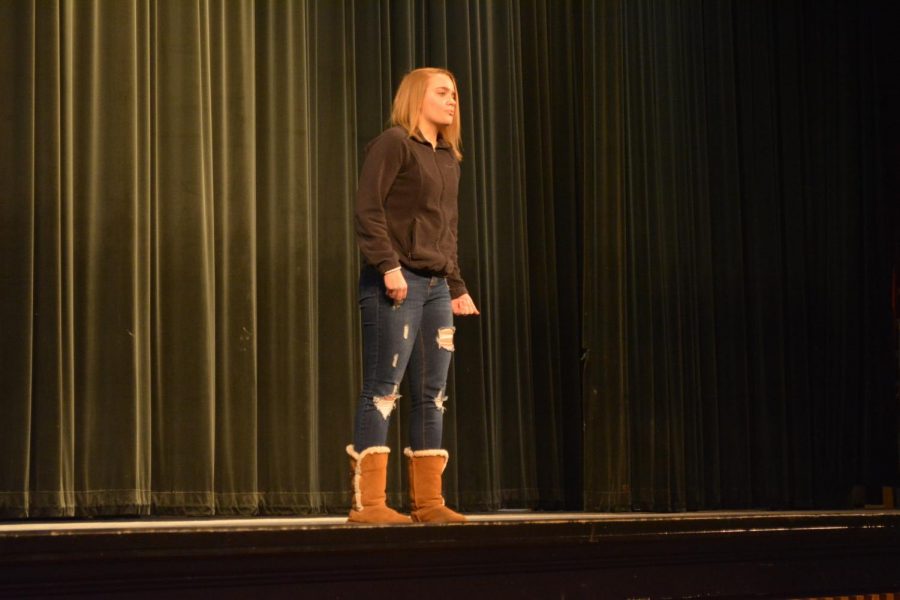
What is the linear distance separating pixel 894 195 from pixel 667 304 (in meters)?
1.44

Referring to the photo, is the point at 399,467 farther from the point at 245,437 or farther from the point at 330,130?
the point at 330,130

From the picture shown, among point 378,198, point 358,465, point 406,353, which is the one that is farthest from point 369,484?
point 378,198

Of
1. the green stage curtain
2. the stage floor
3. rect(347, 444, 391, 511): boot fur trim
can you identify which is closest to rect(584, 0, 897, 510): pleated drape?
the green stage curtain

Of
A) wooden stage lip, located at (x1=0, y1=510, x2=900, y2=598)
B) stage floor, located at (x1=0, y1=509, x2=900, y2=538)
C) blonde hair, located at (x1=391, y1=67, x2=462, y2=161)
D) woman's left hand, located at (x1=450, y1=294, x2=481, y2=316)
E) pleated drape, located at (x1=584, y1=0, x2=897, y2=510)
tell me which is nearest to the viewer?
wooden stage lip, located at (x1=0, y1=510, x2=900, y2=598)

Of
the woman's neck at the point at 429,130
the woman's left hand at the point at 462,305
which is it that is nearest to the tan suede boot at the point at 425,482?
the woman's left hand at the point at 462,305

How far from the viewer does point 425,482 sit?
9.84 ft

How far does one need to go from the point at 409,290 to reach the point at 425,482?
479 millimetres

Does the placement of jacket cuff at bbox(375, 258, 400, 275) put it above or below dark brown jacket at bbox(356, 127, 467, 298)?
below

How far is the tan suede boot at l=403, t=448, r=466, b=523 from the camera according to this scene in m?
2.97

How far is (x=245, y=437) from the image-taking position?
4.45 meters

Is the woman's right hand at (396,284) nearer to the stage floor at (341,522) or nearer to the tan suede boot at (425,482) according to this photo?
the tan suede boot at (425,482)

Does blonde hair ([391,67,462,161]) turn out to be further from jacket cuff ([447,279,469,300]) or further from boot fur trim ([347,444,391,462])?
boot fur trim ([347,444,391,462])

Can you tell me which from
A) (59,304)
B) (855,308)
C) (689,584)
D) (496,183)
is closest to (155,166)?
(59,304)

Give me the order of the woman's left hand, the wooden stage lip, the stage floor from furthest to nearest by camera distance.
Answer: the woman's left hand < the stage floor < the wooden stage lip
